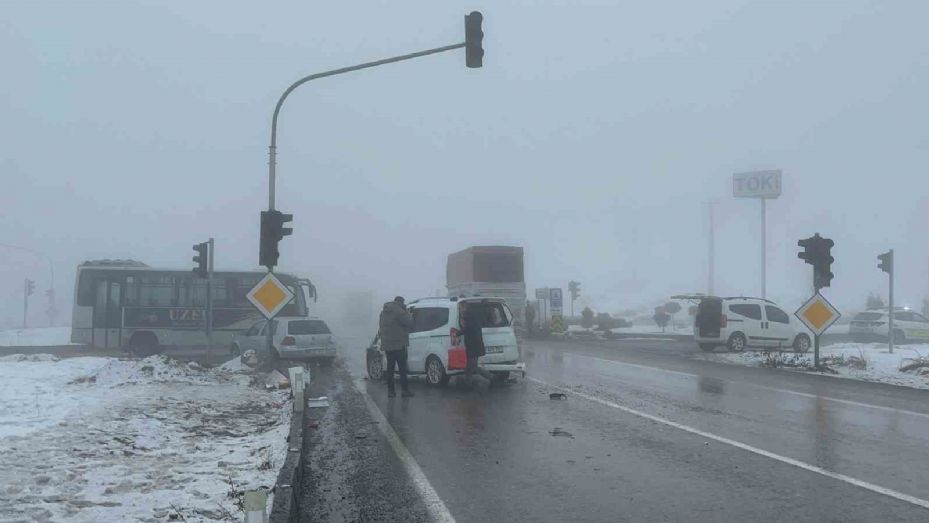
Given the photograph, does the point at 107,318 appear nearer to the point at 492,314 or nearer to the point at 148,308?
the point at 148,308

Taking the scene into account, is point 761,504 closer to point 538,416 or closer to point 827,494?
point 827,494

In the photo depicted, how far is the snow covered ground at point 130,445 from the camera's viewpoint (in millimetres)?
6207

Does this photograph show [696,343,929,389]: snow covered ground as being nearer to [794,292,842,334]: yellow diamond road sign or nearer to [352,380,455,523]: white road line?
[794,292,842,334]: yellow diamond road sign

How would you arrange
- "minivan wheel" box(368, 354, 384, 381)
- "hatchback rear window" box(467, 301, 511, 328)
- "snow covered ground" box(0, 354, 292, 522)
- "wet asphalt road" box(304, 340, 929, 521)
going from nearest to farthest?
"snow covered ground" box(0, 354, 292, 522)
"wet asphalt road" box(304, 340, 929, 521)
"hatchback rear window" box(467, 301, 511, 328)
"minivan wheel" box(368, 354, 384, 381)

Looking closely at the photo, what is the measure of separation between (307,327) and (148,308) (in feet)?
26.8

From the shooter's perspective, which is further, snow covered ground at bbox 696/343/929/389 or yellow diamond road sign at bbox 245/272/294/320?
snow covered ground at bbox 696/343/929/389

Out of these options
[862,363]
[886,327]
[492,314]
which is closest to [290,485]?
[492,314]

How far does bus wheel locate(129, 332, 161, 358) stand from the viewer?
27.9 meters

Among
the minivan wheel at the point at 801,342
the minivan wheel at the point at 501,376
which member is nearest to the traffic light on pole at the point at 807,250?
the minivan wheel at the point at 801,342

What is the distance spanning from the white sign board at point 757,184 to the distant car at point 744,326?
35.3 meters

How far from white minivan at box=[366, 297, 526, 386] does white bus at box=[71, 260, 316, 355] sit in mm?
13219

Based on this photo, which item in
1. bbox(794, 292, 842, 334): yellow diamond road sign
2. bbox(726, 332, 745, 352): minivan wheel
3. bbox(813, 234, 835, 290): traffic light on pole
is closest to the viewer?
bbox(794, 292, 842, 334): yellow diamond road sign

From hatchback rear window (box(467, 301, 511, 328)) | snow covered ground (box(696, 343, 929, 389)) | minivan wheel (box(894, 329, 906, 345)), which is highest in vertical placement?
hatchback rear window (box(467, 301, 511, 328))

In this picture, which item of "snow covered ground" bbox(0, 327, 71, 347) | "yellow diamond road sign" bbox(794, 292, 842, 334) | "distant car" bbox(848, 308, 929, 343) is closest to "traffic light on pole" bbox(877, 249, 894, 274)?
"yellow diamond road sign" bbox(794, 292, 842, 334)
